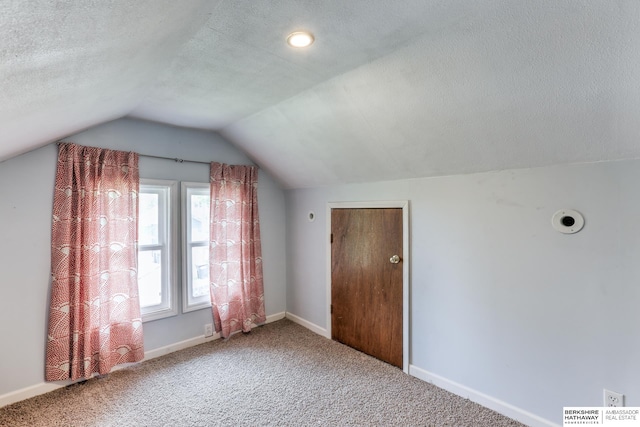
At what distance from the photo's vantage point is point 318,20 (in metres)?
1.36

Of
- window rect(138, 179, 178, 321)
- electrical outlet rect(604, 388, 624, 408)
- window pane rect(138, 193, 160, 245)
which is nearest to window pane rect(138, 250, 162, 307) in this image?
window rect(138, 179, 178, 321)

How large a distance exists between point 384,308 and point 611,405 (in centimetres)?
152

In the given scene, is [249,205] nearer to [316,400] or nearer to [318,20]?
[316,400]

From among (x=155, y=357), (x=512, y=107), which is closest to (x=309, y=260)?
(x=155, y=357)

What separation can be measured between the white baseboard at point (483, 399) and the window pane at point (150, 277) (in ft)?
8.00

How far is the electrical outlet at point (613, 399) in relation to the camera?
1674mm

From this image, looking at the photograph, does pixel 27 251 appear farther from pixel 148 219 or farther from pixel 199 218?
pixel 199 218

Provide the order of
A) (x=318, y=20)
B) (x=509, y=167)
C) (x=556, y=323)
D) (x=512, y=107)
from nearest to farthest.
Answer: (x=318, y=20)
(x=512, y=107)
(x=556, y=323)
(x=509, y=167)

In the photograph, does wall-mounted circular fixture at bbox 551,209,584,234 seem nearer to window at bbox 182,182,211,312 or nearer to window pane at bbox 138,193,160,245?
window at bbox 182,182,211,312

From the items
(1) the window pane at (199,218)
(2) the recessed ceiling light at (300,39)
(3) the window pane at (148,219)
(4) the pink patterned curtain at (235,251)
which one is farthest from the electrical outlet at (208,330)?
(2) the recessed ceiling light at (300,39)

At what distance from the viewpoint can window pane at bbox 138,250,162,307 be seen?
2.87 metres

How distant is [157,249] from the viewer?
295 centimetres

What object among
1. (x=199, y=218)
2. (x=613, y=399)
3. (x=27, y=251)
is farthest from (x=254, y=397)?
(x=613, y=399)

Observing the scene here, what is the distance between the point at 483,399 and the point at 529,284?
90cm
